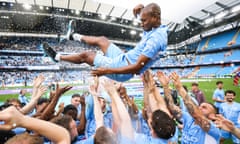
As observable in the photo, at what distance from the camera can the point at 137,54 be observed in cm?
225

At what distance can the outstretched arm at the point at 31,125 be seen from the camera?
75 centimetres

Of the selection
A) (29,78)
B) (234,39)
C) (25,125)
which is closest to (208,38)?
(234,39)

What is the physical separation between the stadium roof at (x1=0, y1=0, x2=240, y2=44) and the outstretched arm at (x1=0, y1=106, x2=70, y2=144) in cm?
247

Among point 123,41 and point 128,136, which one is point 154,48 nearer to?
point 128,136

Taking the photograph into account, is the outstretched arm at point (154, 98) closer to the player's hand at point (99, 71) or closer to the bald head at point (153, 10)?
the player's hand at point (99, 71)

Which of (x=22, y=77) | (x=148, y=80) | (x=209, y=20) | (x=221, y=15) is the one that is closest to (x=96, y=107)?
(x=148, y=80)

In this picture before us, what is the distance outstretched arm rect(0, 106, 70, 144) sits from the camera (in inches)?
29.4

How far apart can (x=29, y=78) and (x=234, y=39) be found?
19.4 metres

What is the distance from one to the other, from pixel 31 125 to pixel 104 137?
0.68 metres

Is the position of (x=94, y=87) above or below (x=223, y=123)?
above

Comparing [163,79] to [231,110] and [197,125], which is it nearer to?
[197,125]

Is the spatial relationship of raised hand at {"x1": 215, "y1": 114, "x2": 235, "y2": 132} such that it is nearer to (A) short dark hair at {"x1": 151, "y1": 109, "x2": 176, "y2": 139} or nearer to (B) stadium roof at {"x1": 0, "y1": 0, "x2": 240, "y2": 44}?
(A) short dark hair at {"x1": 151, "y1": 109, "x2": 176, "y2": 139}

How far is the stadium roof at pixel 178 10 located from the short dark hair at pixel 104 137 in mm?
2125

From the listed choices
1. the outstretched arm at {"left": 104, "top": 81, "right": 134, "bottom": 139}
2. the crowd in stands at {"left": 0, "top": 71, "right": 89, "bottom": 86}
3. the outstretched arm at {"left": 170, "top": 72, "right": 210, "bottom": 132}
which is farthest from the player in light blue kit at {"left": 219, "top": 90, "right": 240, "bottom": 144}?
the crowd in stands at {"left": 0, "top": 71, "right": 89, "bottom": 86}
